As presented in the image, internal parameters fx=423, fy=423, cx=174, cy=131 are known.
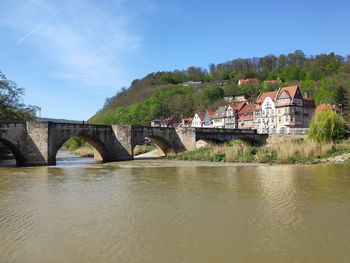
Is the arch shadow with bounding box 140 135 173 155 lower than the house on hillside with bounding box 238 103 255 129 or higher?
lower

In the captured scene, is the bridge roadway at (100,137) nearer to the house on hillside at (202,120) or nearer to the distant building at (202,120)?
the house on hillside at (202,120)

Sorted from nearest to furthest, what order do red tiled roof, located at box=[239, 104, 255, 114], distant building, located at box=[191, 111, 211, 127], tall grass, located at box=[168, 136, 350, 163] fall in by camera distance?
tall grass, located at box=[168, 136, 350, 163] < red tiled roof, located at box=[239, 104, 255, 114] < distant building, located at box=[191, 111, 211, 127]

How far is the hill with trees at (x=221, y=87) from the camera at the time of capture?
360ft

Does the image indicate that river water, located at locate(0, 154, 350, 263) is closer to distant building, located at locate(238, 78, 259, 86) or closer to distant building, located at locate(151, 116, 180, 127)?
distant building, located at locate(151, 116, 180, 127)

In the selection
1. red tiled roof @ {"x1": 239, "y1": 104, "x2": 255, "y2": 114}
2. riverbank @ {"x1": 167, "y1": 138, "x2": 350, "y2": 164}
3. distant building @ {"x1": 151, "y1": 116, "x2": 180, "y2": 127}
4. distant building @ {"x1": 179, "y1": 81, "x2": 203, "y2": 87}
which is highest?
distant building @ {"x1": 179, "y1": 81, "x2": 203, "y2": 87}

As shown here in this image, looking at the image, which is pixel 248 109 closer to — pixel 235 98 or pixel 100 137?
pixel 235 98

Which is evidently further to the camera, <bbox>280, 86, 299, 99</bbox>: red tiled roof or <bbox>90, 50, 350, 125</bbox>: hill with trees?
<bbox>90, 50, 350, 125</bbox>: hill with trees

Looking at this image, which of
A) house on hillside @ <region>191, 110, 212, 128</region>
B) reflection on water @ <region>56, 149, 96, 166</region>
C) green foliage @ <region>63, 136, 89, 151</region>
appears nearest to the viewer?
reflection on water @ <region>56, 149, 96, 166</region>

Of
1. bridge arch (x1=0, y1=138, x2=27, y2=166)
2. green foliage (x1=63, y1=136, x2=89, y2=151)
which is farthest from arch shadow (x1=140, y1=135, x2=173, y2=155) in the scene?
green foliage (x1=63, y1=136, x2=89, y2=151)

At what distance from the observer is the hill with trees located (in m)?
110

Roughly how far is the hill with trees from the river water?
73.3 metres

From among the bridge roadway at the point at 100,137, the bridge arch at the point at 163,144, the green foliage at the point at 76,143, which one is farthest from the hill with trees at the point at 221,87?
the bridge arch at the point at 163,144

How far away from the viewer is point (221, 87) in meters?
148

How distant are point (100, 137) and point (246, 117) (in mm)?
63764
